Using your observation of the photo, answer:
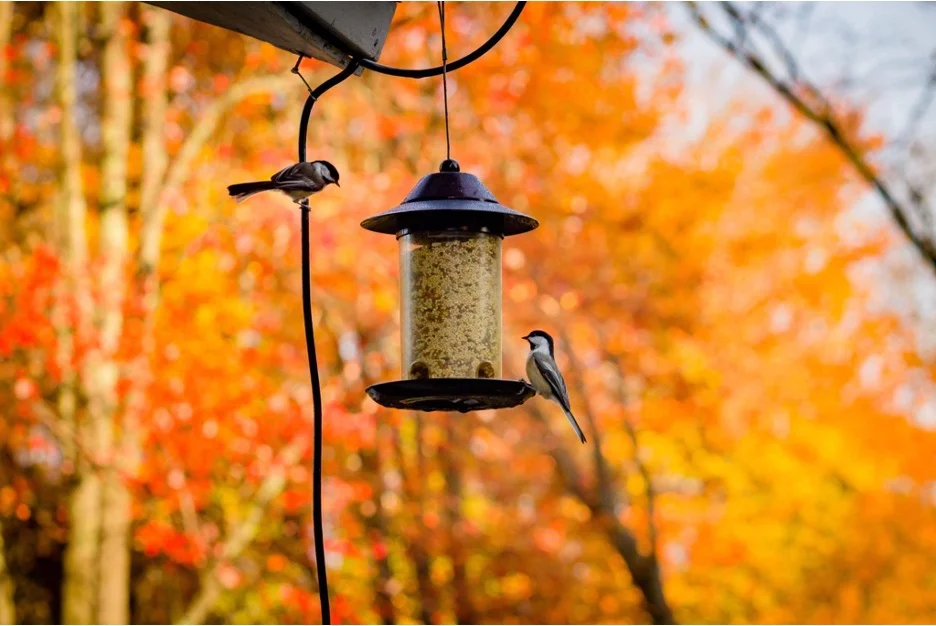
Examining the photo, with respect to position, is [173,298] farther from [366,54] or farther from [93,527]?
[366,54]

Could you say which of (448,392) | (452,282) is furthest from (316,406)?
(452,282)

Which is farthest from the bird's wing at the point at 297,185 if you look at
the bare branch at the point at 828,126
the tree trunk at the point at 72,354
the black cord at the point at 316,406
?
the tree trunk at the point at 72,354

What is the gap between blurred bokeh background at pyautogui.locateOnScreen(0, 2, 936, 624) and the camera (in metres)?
7.82

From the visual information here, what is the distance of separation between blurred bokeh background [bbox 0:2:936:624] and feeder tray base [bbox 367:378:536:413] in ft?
15.3

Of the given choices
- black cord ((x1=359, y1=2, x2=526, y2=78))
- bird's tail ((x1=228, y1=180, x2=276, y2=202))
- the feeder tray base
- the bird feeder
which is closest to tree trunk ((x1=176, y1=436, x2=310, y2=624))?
the bird feeder

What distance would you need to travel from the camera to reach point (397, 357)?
862 centimetres

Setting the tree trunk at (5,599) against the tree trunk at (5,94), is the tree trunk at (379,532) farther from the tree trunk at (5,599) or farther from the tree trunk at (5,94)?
the tree trunk at (5,94)

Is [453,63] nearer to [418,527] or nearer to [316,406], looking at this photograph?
[316,406]

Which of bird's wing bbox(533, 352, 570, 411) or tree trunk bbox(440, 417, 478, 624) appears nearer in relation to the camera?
bird's wing bbox(533, 352, 570, 411)

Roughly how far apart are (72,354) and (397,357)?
250 cm

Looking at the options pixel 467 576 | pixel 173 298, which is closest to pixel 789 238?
pixel 467 576

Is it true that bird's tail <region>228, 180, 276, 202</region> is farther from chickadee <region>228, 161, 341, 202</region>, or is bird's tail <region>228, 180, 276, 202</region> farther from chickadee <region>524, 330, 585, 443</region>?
chickadee <region>524, 330, 585, 443</region>

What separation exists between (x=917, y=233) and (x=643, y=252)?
154 inches

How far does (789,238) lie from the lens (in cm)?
1095
